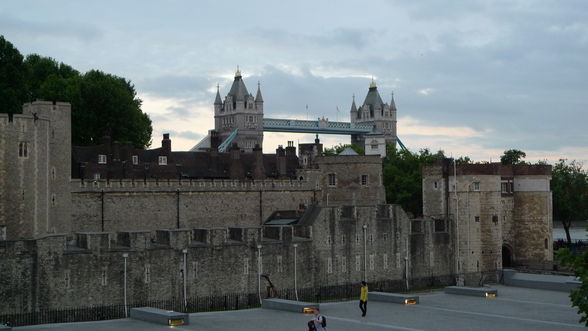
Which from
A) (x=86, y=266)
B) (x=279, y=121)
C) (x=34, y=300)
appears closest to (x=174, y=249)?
(x=86, y=266)

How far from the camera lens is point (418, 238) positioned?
57344mm

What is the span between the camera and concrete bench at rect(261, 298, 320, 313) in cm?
3562

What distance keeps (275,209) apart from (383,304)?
26139mm

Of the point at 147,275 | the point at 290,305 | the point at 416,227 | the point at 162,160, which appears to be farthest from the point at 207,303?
the point at 162,160

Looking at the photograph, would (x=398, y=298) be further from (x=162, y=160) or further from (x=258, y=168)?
(x=162, y=160)

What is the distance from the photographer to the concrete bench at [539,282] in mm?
47250

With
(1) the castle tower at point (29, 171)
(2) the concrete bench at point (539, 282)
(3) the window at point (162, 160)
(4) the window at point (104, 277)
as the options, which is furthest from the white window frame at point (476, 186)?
(4) the window at point (104, 277)

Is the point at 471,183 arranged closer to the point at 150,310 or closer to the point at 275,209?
the point at 275,209

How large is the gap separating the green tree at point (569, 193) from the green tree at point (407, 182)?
1233cm

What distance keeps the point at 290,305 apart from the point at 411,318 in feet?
16.3

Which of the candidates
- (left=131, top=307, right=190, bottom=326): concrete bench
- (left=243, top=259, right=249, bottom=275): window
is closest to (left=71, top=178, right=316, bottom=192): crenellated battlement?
(left=243, top=259, right=249, bottom=275): window

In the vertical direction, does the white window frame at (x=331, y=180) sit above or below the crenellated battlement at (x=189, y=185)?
above

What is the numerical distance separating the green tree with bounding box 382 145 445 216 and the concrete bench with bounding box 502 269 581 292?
27.3 meters

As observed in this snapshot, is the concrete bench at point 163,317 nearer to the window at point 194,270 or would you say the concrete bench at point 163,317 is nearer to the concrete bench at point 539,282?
the window at point 194,270
